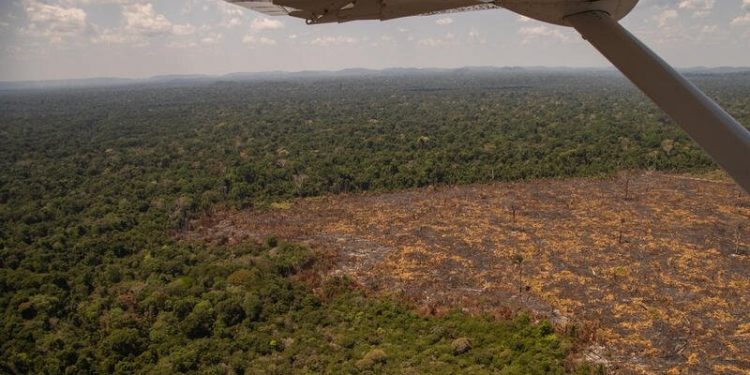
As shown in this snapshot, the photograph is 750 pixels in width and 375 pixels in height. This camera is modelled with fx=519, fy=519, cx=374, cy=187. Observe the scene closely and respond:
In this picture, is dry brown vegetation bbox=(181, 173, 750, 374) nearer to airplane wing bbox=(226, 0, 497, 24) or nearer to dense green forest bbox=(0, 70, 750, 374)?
dense green forest bbox=(0, 70, 750, 374)

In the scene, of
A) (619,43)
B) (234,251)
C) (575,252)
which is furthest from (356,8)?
(234,251)

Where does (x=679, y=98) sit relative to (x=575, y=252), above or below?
above

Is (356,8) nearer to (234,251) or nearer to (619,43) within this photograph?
(619,43)

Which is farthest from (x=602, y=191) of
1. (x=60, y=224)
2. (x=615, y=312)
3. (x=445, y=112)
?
(x=445, y=112)

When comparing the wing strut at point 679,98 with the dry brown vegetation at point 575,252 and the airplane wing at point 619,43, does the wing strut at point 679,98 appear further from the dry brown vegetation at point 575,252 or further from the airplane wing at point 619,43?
the dry brown vegetation at point 575,252

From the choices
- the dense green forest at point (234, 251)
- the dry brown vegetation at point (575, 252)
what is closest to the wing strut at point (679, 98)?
the dense green forest at point (234, 251)

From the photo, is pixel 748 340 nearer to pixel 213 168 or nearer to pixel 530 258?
pixel 530 258

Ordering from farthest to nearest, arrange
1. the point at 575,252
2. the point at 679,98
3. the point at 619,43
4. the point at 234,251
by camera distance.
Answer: the point at 234,251, the point at 575,252, the point at 619,43, the point at 679,98
